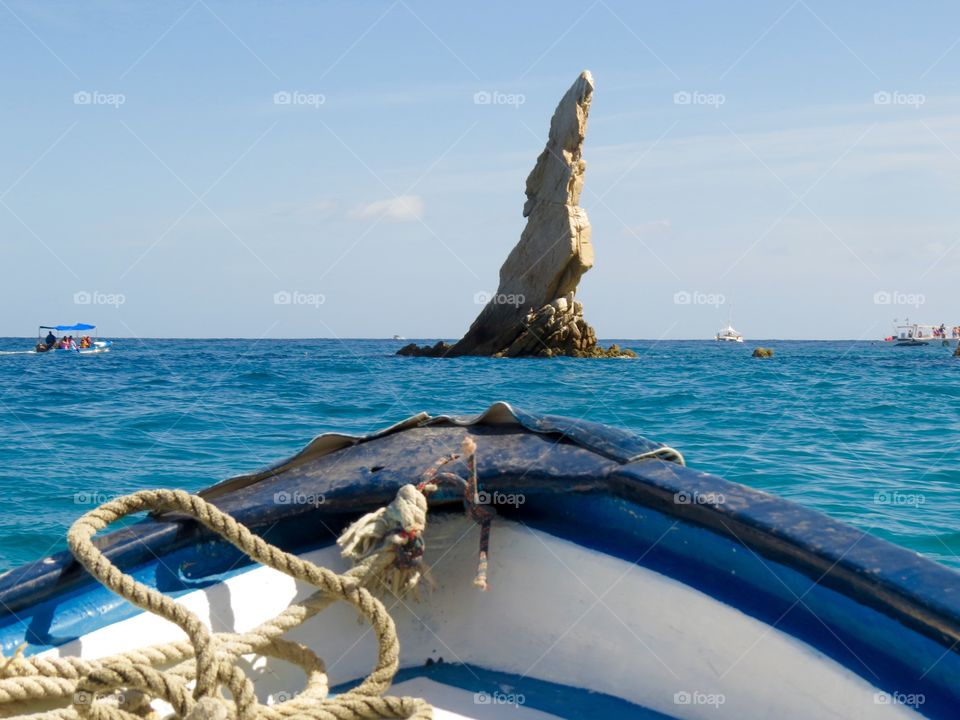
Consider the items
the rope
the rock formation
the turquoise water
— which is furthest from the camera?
the rock formation

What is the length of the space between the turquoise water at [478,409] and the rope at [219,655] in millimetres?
4863

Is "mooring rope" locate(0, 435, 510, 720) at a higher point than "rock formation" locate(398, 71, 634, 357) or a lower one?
lower

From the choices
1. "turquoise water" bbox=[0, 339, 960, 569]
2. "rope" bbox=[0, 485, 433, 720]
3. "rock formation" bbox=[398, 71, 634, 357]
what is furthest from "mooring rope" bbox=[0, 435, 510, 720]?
"rock formation" bbox=[398, 71, 634, 357]

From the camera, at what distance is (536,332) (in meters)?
34.5

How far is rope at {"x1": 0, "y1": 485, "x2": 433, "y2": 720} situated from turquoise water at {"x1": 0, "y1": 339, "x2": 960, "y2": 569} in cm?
486

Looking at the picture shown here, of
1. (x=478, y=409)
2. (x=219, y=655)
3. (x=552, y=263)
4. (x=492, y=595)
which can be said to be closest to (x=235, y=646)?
(x=219, y=655)

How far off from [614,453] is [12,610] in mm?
1324

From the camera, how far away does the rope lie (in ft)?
4.79

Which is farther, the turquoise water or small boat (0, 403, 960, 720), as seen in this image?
the turquoise water

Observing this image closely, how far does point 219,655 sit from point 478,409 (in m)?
13.6

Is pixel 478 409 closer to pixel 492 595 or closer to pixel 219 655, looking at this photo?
pixel 492 595

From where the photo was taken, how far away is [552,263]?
34.7 metres

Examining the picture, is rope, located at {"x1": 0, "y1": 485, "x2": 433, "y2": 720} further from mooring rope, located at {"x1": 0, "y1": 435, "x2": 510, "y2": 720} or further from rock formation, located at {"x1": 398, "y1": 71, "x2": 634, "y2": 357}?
rock formation, located at {"x1": 398, "y1": 71, "x2": 634, "y2": 357}

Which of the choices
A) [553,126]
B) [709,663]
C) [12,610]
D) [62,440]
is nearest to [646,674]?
[709,663]
